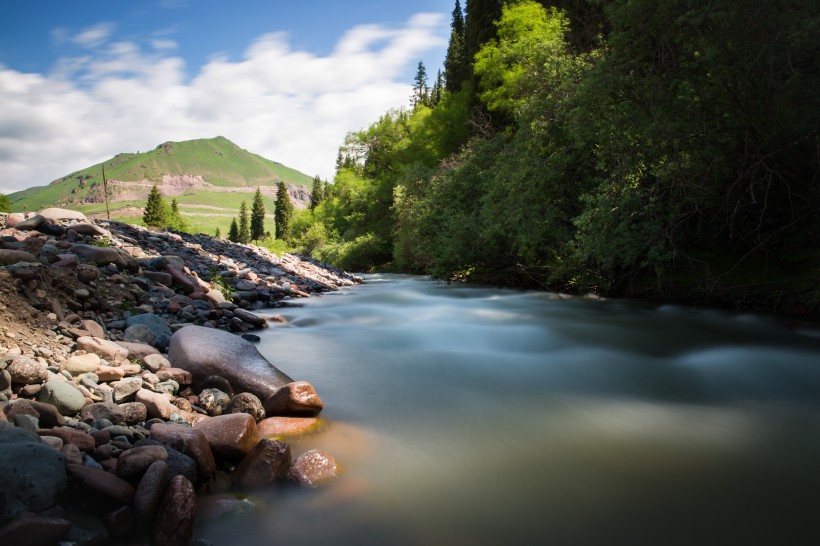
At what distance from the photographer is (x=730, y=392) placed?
19.2 ft

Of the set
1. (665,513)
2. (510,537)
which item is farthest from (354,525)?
(665,513)

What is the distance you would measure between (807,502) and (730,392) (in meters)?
2.74

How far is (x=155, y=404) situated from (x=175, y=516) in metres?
1.60

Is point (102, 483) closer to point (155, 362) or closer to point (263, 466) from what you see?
point (263, 466)

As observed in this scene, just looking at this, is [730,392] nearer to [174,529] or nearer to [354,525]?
[354,525]

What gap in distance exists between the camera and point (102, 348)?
5.09m

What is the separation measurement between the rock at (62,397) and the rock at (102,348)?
1.02 m

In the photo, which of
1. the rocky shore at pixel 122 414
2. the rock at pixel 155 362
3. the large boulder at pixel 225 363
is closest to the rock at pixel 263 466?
the rocky shore at pixel 122 414

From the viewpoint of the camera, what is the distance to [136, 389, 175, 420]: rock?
4277 mm

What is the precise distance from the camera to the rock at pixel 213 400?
4.80m

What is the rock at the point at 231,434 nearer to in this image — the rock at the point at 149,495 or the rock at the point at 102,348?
the rock at the point at 149,495

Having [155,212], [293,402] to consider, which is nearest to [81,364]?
[293,402]

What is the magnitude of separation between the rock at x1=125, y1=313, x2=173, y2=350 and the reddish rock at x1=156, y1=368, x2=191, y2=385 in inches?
52.0

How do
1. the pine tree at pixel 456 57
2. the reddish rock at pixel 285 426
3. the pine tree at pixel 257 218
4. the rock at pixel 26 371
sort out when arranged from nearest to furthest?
the rock at pixel 26 371, the reddish rock at pixel 285 426, the pine tree at pixel 456 57, the pine tree at pixel 257 218
